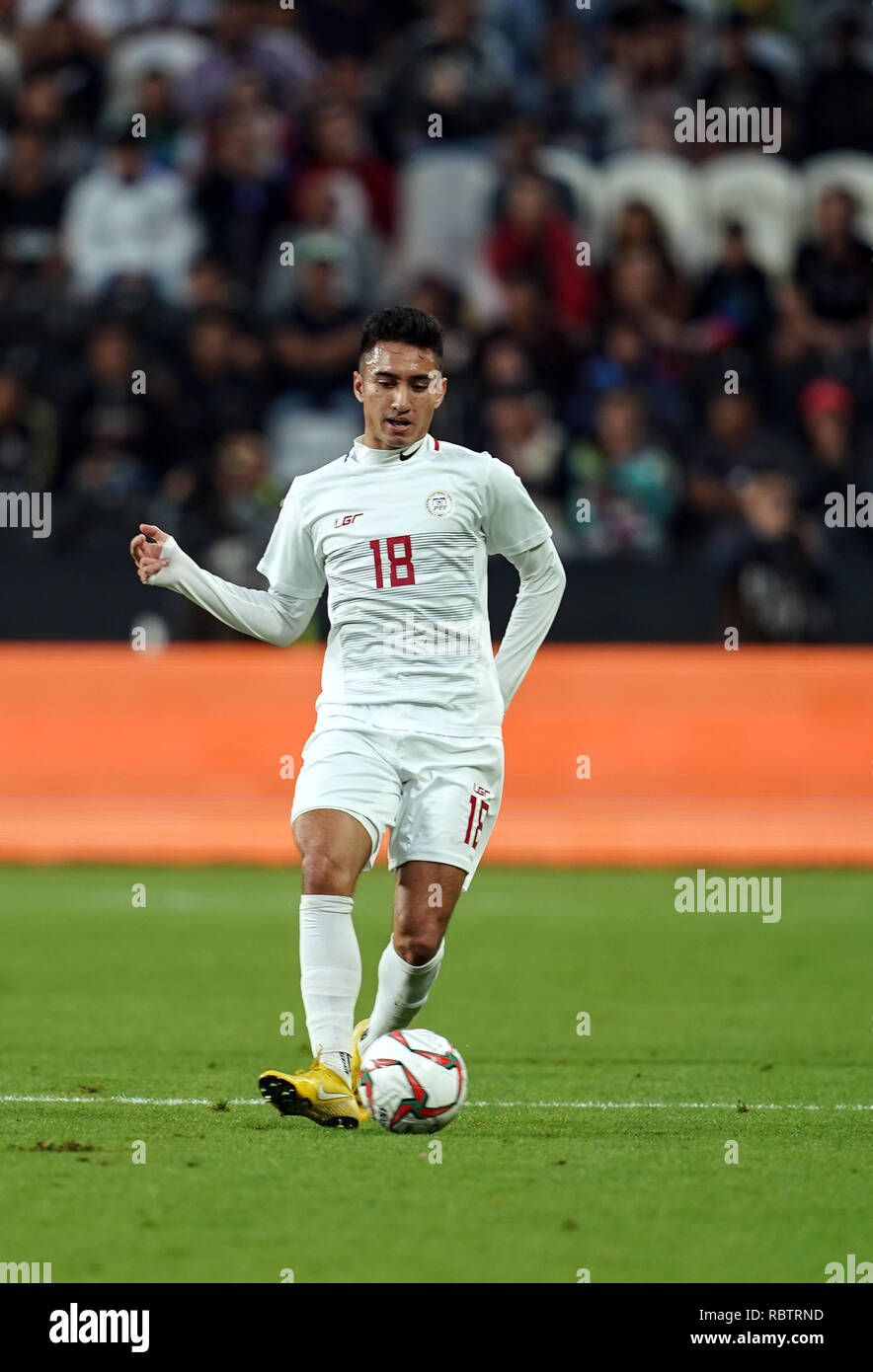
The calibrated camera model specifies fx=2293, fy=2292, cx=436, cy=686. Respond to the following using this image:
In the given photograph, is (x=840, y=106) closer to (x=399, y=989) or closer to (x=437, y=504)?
(x=437, y=504)

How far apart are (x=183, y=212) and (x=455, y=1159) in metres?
12.7

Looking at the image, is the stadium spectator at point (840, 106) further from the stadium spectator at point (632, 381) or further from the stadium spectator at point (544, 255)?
the stadium spectator at point (632, 381)

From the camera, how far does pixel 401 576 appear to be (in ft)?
22.6

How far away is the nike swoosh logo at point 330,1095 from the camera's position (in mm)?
6508

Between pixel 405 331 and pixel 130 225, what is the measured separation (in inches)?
438

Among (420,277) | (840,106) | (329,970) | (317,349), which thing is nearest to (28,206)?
(317,349)

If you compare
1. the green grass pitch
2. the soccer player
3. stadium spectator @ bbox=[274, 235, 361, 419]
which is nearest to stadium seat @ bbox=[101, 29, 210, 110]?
stadium spectator @ bbox=[274, 235, 361, 419]

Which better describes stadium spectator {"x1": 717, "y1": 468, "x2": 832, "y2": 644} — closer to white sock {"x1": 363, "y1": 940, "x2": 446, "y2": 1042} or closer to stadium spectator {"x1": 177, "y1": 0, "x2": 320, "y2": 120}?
stadium spectator {"x1": 177, "y1": 0, "x2": 320, "y2": 120}

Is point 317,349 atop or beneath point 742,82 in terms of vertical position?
beneath

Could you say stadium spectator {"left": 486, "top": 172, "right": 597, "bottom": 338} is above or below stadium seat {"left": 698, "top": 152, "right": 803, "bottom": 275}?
below

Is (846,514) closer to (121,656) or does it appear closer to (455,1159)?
(121,656)

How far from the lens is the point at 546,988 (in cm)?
990

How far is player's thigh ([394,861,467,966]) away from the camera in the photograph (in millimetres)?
6738
